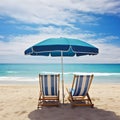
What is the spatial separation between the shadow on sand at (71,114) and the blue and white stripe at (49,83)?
456 mm

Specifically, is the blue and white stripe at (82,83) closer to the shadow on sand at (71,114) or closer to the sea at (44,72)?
the shadow on sand at (71,114)

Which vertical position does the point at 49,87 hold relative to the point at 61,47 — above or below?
below

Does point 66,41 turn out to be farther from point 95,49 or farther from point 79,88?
point 79,88

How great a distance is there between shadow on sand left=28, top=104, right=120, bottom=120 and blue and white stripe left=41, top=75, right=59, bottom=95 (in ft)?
1.49

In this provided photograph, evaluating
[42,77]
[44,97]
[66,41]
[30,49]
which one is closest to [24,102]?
[44,97]

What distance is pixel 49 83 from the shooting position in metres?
6.21

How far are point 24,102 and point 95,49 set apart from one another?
9.02ft

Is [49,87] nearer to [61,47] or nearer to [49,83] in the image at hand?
[49,83]

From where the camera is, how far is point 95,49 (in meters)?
5.84

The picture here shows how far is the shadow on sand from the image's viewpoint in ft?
17.5

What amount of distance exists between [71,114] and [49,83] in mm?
1002

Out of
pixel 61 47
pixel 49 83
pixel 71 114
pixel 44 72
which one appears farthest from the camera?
pixel 44 72

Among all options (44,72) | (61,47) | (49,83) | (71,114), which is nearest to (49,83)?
(49,83)

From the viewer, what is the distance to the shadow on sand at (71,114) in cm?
534
